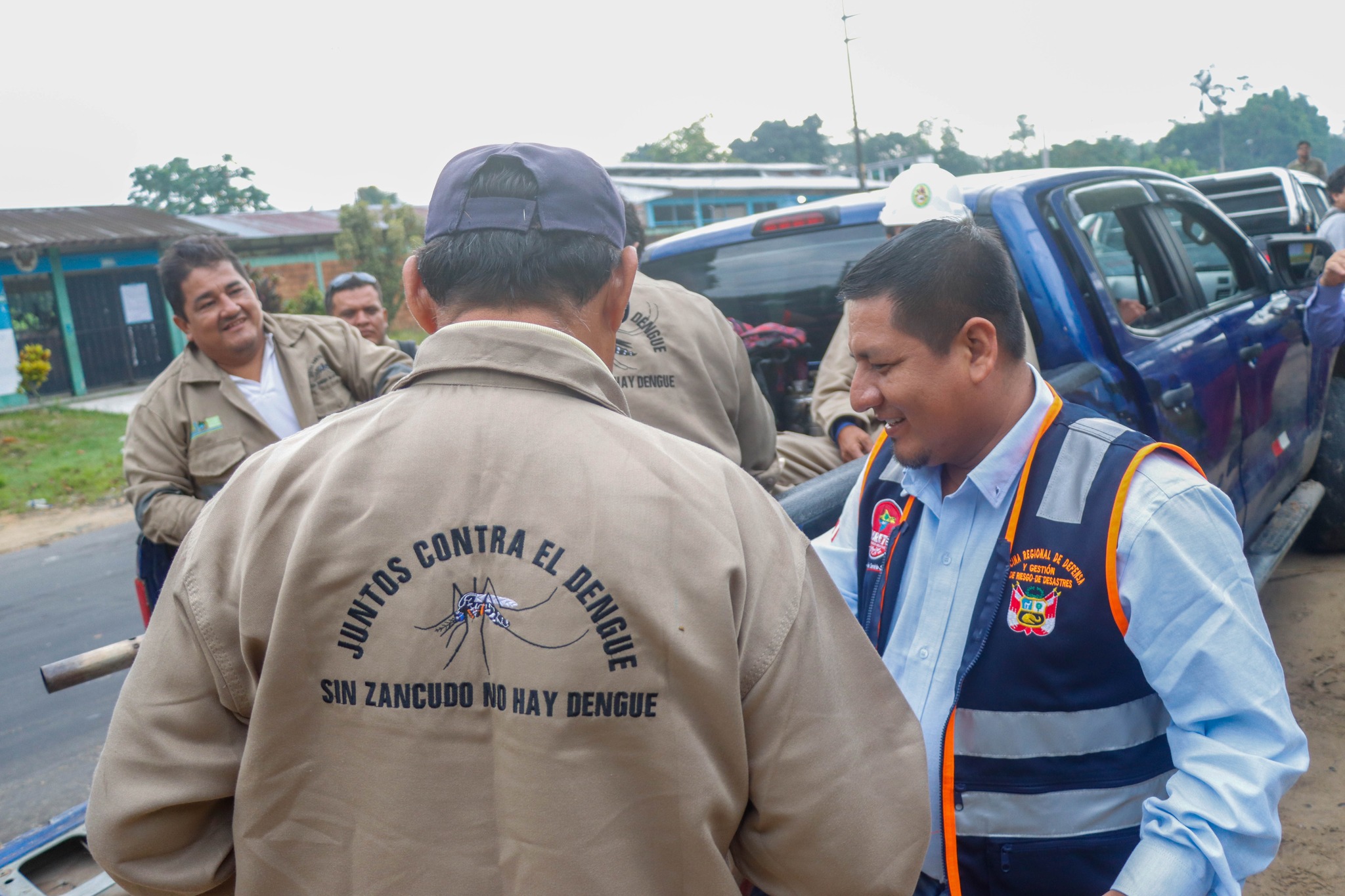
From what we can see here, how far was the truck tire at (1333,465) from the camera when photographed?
5.00 meters

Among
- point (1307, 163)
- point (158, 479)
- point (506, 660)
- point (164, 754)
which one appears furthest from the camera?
point (1307, 163)

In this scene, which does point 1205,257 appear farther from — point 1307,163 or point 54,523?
point 1307,163

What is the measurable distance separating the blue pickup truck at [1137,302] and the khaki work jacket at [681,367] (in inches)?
36.7

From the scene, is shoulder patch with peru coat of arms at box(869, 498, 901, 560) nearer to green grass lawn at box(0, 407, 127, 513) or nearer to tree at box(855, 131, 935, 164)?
green grass lawn at box(0, 407, 127, 513)

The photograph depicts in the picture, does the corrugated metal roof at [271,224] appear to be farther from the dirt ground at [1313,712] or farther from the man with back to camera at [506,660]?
the man with back to camera at [506,660]

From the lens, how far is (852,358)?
3484 mm

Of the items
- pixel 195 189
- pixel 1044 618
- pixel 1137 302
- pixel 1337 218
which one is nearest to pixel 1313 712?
pixel 1137 302

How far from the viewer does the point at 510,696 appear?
44.5 inches

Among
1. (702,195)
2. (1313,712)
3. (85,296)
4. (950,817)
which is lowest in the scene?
(1313,712)

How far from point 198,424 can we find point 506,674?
9.16ft

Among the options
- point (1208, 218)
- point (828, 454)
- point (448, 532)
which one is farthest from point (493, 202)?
point (1208, 218)

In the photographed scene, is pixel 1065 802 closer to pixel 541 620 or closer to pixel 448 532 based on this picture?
pixel 541 620

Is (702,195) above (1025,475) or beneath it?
above

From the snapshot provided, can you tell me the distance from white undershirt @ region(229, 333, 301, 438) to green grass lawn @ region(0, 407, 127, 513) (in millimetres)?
8409
